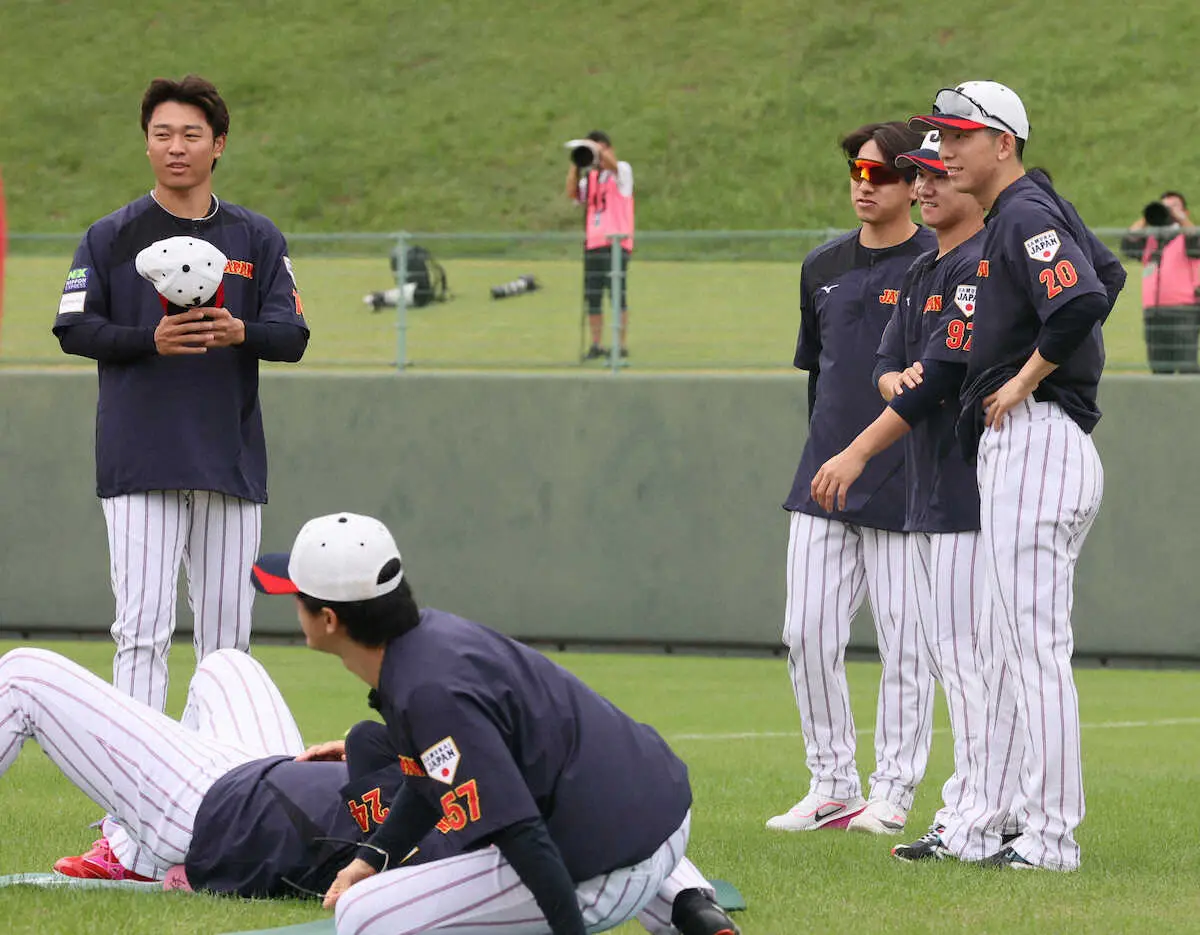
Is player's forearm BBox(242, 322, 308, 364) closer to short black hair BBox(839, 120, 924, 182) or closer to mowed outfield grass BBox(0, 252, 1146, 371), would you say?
short black hair BBox(839, 120, 924, 182)

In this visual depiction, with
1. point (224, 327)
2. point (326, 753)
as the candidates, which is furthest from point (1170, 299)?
point (326, 753)

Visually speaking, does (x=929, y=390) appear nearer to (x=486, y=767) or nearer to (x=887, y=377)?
(x=887, y=377)

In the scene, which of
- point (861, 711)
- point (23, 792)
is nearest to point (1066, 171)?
point (861, 711)

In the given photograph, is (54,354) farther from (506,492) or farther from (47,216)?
(47,216)

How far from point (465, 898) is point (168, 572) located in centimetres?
230

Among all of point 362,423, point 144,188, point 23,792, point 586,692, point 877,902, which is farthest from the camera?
point 144,188

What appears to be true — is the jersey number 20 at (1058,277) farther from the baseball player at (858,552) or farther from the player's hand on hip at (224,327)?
the player's hand on hip at (224,327)

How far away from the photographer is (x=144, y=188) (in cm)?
3422

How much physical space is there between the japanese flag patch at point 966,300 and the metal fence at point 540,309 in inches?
300

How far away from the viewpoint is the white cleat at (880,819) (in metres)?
6.93

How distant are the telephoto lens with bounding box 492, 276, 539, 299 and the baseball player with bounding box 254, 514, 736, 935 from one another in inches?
462

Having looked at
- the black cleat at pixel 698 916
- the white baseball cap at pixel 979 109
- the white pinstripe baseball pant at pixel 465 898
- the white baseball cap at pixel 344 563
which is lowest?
the black cleat at pixel 698 916

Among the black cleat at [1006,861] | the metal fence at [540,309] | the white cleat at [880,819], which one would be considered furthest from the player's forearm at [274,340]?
the metal fence at [540,309]

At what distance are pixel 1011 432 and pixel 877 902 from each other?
4.63ft
